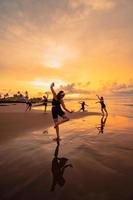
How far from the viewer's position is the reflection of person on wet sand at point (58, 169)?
4785mm

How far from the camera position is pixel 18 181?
4.80m

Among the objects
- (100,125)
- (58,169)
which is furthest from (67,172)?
(100,125)

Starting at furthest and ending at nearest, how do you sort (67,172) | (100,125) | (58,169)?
1. (100,125)
2. (58,169)
3. (67,172)

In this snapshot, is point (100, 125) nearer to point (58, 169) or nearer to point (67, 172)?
point (58, 169)

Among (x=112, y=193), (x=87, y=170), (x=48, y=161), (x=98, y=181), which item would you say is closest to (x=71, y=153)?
(x=48, y=161)

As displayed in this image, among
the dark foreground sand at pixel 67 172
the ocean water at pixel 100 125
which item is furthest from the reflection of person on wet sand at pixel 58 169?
the ocean water at pixel 100 125

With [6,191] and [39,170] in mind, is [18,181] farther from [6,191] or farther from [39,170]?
[39,170]

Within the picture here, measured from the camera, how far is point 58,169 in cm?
567

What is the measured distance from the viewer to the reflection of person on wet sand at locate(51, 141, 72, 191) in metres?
4.79

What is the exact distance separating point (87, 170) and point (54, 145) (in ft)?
10.6

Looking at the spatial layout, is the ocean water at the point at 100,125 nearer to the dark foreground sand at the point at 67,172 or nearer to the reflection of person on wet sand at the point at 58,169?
the dark foreground sand at the point at 67,172

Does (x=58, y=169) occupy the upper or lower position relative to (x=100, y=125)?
upper

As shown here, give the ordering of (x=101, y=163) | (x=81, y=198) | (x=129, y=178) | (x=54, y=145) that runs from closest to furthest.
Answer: (x=81, y=198) → (x=129, y=178) → (x=101, y=163) → (x=54, y=145)

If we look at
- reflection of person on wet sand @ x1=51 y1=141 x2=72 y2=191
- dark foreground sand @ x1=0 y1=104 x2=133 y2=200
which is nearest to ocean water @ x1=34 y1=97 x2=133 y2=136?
dark foreground sand @ x1=0 y1=104 x2=133 y2=200
